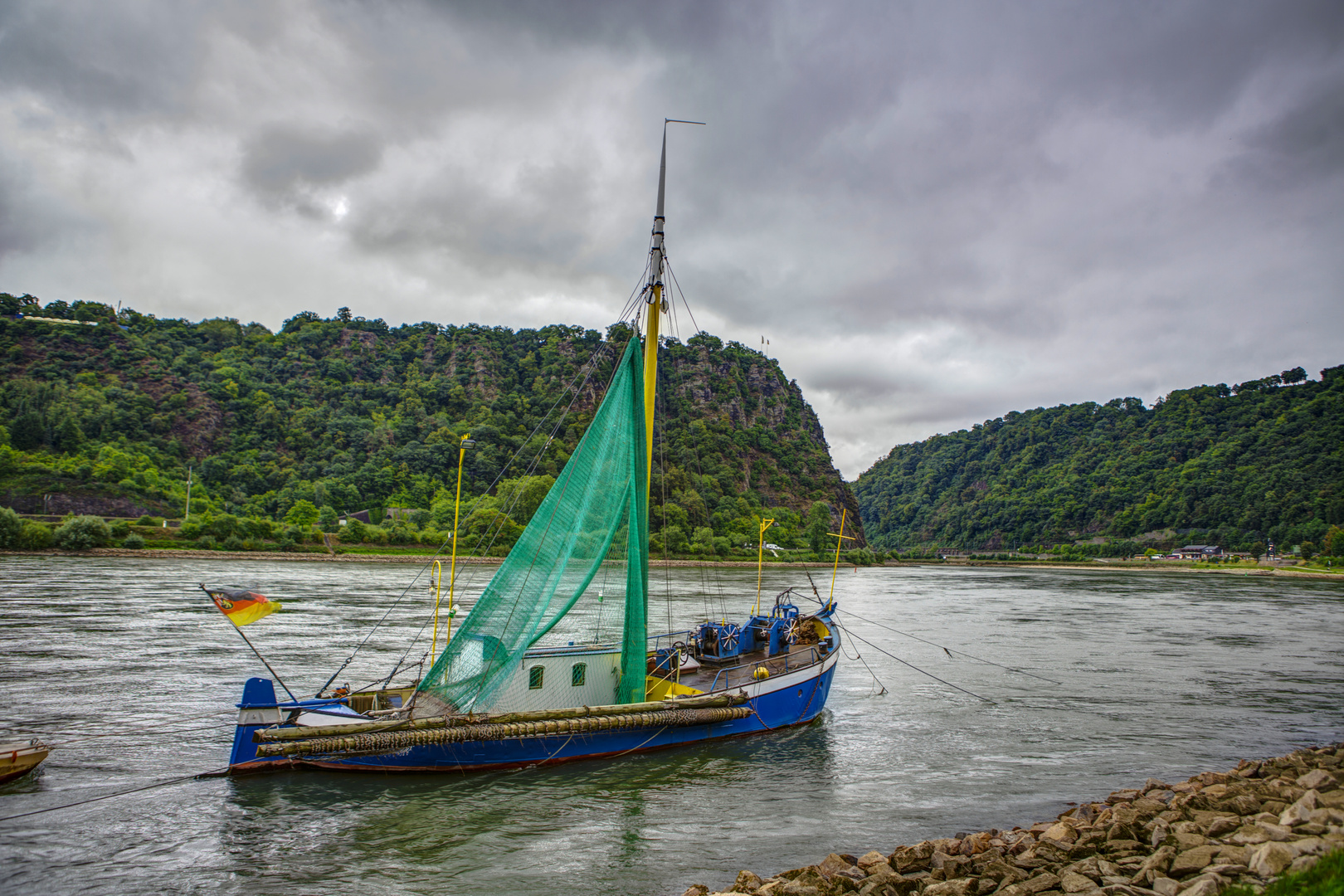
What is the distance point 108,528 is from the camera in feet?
227

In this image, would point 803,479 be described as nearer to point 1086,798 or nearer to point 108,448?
point 108,448

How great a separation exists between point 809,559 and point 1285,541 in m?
86.9

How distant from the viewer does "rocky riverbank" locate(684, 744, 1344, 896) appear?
7.50 m

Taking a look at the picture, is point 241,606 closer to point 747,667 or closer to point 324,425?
point 747,667

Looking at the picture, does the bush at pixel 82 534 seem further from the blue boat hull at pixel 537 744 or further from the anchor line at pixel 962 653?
the blue boat hull at pixel 537 744

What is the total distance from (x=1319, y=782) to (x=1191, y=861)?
181 inches

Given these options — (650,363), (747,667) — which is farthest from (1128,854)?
(650,363)

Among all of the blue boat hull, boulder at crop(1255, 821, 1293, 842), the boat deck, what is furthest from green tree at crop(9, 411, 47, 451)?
boulder at crop(1255, 821, 1293, 842)

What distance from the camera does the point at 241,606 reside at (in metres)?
12.1

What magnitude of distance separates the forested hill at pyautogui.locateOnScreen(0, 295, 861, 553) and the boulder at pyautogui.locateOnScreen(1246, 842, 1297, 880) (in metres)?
62.2

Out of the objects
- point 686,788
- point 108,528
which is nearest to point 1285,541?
point 686,788

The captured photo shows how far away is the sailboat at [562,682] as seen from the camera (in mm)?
12742

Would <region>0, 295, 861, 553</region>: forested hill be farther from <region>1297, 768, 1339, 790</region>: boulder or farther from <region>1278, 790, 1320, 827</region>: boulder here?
<region>1278, 790, 1320, 827</region>: boulder

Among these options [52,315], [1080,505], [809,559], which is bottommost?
[809,559]
